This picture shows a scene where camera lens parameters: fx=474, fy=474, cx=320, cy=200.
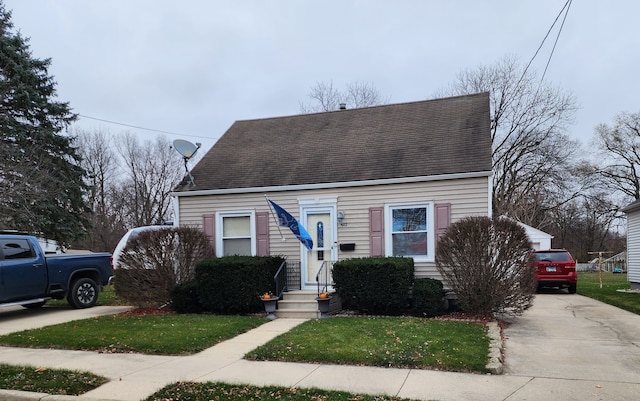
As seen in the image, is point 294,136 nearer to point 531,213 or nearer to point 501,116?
point 501,116

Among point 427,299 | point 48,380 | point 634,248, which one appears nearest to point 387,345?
point 427,299

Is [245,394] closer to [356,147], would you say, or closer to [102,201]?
[356,147]

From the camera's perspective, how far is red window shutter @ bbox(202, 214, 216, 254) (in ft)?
42.1

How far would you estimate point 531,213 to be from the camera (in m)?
36.1

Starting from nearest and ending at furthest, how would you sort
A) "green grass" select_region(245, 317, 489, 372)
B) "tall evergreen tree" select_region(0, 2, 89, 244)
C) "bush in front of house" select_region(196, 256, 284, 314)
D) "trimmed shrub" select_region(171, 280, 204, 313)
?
"green grass" select_region(245, 317, 489, 372)
"bush in front of house" select_region(196, 256, 284, 314)
"trimmed shrub" select_region(171, 280, 204, 313)
"tall evergreen tree" select_region(0, 2, 89, 244)

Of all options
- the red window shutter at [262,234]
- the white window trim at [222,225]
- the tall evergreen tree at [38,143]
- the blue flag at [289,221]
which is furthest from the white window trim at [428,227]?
the tall evergreen tree at [38,143]

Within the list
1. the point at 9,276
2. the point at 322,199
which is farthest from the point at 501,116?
the point at 9,276

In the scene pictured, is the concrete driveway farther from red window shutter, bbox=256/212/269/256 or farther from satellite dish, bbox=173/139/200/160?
satellite dish, bbox=173/139/200/160

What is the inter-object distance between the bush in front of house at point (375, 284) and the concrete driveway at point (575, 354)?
2168mm


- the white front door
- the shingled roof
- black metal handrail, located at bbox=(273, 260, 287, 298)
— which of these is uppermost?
the shingled roof

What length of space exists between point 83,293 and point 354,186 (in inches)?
288

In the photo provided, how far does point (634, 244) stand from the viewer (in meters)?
17.1

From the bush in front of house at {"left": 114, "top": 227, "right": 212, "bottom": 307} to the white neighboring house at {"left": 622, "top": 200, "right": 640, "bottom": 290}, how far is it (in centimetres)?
1522

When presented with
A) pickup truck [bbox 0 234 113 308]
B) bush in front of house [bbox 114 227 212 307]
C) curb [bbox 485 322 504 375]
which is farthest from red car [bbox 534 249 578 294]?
pickup truck [bbox 0 234 113 308]
